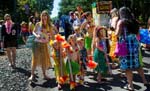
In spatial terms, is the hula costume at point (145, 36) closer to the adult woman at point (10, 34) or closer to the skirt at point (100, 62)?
the adult woman at point (10, 34)

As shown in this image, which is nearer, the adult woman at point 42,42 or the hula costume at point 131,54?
the hula costume at point 131,54

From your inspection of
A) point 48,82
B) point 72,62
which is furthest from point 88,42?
point 72,62

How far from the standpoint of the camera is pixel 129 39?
9945 mm

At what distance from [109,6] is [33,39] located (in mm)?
6466

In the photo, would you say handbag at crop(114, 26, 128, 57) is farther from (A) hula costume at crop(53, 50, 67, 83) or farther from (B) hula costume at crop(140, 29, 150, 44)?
(B) hula costume at crop(140, 29, 150, 44)

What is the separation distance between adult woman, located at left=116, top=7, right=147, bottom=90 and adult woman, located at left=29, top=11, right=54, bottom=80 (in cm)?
260

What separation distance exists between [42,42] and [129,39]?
3007mm

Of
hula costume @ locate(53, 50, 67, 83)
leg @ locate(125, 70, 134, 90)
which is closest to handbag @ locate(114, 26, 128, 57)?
leg @ locate(125, 70, 134, 90)

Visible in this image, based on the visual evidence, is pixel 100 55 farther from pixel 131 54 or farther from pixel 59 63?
pixel 131 54

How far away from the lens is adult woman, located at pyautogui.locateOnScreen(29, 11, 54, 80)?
38.8 ft

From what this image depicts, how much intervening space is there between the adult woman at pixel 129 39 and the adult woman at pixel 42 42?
2.60 metres

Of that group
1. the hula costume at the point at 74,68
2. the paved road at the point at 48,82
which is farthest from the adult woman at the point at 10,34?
the hula costume at the point at 74,68

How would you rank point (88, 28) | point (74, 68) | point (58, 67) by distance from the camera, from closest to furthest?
point (74, 68) → point (58, 67) → point (88, 28)

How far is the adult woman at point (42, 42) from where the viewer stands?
38.8 ft
